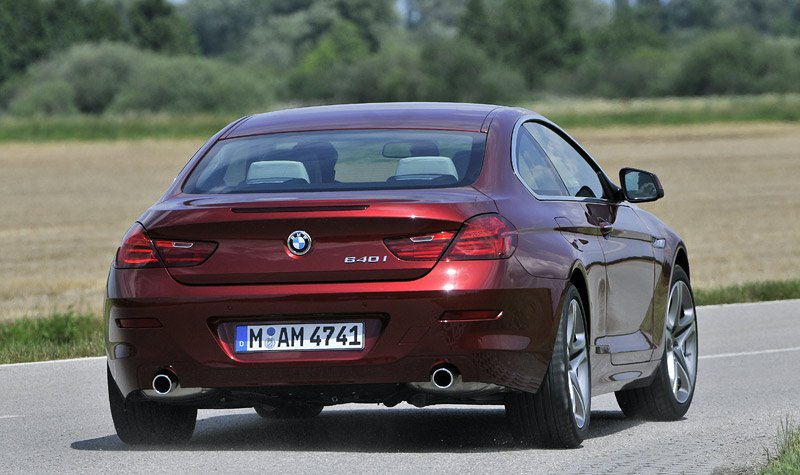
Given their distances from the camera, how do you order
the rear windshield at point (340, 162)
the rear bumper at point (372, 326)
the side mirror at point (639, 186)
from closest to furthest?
the rear bumper at point (372, 326)
the rear windshield at point (340, 162)
the side mirror at point (639, 186)

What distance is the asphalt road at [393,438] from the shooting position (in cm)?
761

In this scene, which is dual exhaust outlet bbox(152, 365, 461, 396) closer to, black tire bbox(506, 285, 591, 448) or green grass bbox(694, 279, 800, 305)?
black tire bbox(506, 285, 591, 448)

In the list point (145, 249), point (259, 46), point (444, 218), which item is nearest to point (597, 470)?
point (444, 218)

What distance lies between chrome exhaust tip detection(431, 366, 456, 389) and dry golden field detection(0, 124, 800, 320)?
425 inches

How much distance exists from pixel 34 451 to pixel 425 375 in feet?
6.42

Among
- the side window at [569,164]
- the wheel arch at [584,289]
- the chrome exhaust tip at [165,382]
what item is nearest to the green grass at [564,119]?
the side window at [569,164]

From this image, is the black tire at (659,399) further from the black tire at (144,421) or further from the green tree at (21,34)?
the green tree at (21,34)

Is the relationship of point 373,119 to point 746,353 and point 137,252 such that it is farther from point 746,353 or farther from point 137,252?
point 746,353

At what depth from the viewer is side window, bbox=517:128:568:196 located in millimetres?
8234

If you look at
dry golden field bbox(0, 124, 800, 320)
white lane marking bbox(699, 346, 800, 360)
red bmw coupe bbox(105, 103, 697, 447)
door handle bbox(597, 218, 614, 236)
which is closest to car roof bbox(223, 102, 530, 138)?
red bmw coupe bbox(105, 103, 697, 447)

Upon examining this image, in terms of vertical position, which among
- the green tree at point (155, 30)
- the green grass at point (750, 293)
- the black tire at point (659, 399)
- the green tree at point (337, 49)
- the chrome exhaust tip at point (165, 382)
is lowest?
the green tree at point (337, 49)

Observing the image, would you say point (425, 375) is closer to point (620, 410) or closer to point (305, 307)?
point (305, 307)

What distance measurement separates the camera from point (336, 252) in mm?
7453

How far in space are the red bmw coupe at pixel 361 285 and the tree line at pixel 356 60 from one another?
8647cm
